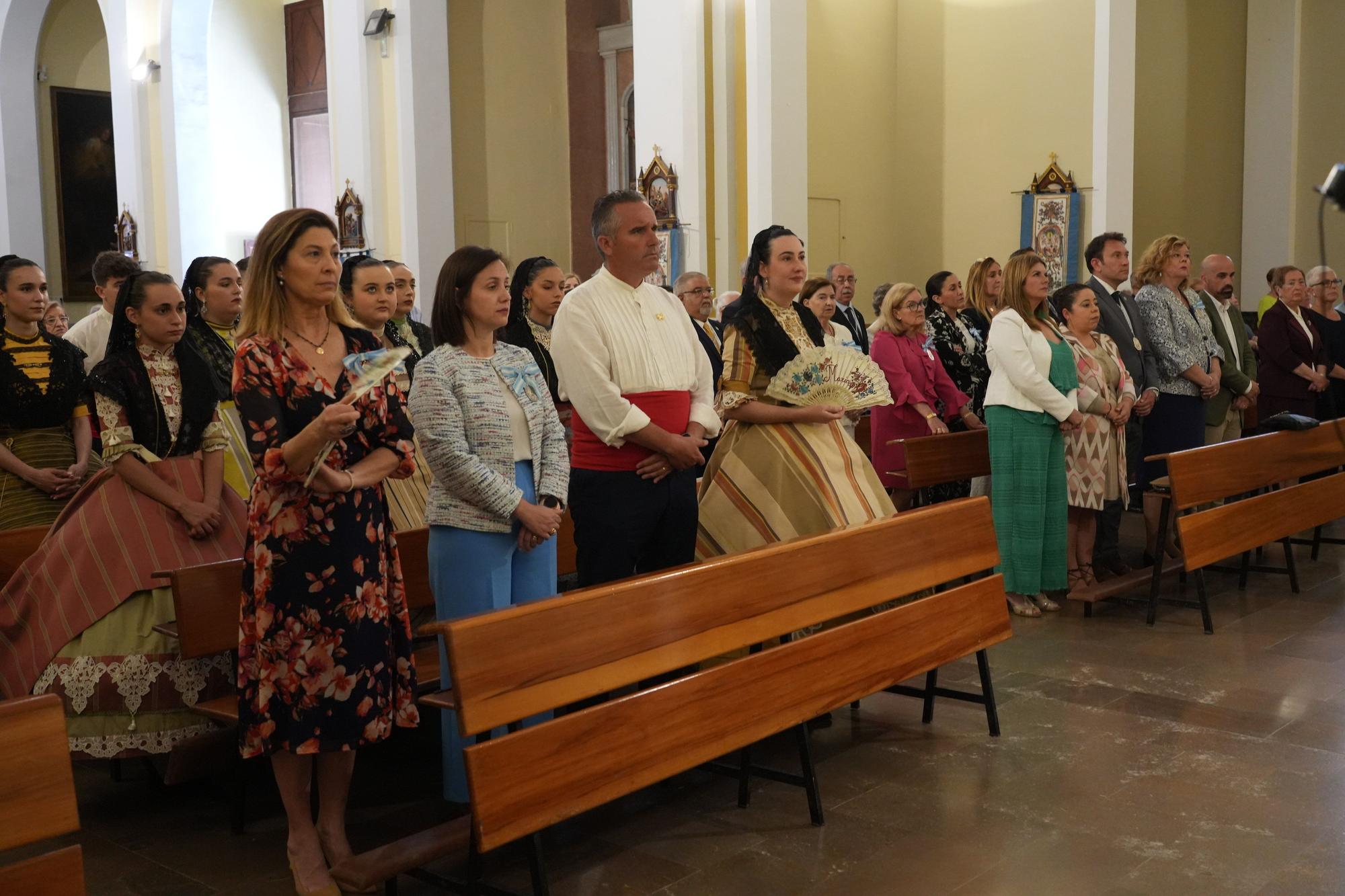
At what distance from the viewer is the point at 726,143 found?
955 cm

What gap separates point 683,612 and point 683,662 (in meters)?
0.12

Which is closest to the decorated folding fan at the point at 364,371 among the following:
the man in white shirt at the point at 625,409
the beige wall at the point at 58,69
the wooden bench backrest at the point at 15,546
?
the man in white shirt at the point at 625,409

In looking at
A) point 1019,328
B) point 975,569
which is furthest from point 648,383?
point 1019,328

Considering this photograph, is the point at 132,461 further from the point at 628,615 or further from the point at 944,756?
the point at 944,756

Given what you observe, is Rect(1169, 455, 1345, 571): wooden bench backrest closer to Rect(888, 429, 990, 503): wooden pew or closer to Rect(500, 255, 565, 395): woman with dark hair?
Rect(888, 429, 990, 503): wooden pew

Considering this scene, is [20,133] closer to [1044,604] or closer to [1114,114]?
[1114,114]

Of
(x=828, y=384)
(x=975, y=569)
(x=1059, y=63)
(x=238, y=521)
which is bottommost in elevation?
(x=975, y=569)

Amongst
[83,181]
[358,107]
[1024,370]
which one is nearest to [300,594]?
[1024,370]

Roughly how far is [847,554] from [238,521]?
1771mm

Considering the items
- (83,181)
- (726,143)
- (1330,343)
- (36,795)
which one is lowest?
(36,795)

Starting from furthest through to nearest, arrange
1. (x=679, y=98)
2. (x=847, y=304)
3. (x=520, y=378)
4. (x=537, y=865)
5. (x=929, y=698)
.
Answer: (x=679, y=98) < (x=847, y=304) < (x=929, y=698) < (x=520, y=378) < (x=537, y=865)

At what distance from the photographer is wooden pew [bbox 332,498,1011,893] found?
250cm

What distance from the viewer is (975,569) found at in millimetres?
3939

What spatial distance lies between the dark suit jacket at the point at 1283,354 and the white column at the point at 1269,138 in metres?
4.14
